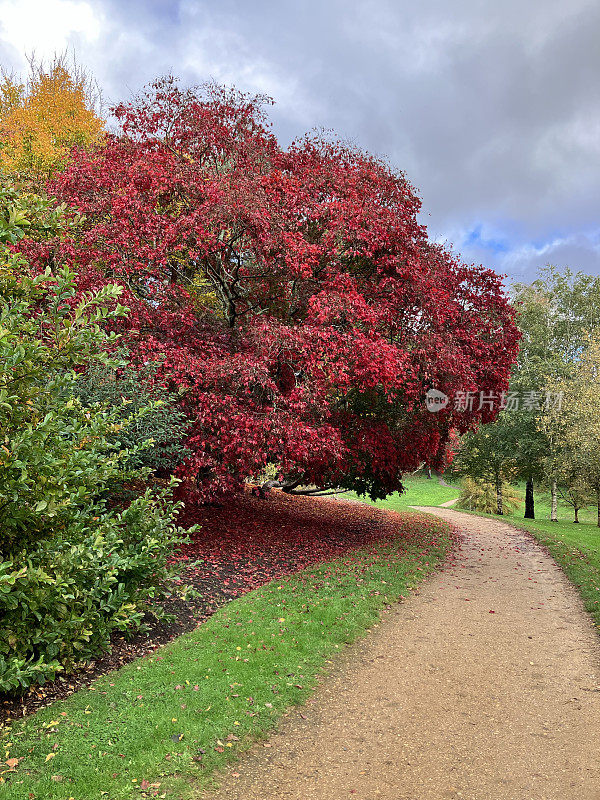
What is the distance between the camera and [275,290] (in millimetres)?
12203

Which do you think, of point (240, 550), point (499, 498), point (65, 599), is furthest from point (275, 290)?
point (499, 498)

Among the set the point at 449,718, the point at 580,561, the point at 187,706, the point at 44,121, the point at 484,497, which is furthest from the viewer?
the point at 484,497

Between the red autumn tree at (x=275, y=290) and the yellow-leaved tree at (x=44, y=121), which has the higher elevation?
the yellow-leaved tree at (x=44, y=121)

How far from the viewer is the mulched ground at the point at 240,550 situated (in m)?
6.07

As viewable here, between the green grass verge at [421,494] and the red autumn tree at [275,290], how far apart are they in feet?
66.0

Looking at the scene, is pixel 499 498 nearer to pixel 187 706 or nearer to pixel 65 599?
pixel 187 706

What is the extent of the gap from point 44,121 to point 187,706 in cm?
2359

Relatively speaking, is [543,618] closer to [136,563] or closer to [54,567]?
[136,563]

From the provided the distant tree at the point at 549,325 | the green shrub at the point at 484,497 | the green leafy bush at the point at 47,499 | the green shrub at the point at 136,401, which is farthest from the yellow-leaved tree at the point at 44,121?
the green shrub at the point at 484,497

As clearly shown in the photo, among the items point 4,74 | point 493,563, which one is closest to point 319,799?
point 493,563

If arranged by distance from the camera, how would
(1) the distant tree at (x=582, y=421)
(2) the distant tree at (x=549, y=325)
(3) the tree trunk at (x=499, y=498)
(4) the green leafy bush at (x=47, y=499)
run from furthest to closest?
1. (3) the tree trunk at (x=499, y=498)
2. (2) the distant tree at (x=549, y=325)
3. (1) the distant tree at (x=582, y=421)
4. (4) the green leafy bush at (x=47, y=499)

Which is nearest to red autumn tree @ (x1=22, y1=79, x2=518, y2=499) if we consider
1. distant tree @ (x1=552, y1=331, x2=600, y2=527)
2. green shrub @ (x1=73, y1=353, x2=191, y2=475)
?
green shrub @ (x1=73, y1=353, x2=191, y2=475)

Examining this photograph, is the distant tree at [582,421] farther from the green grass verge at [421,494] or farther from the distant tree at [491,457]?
the green grass verge at [421,494]

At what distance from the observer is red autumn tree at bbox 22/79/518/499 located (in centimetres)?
970
